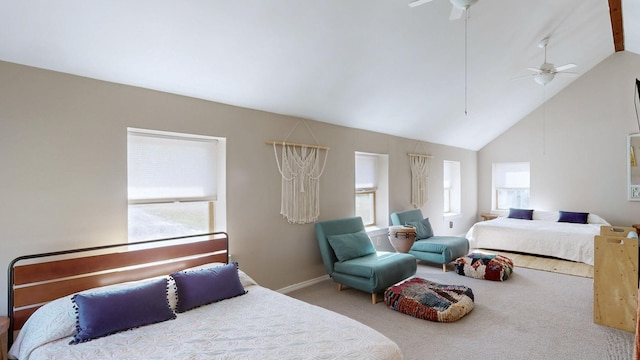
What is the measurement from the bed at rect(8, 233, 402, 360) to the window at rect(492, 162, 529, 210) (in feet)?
23.7

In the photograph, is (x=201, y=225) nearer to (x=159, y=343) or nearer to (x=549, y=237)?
(x=159, y=343)

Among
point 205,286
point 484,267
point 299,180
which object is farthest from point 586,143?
point 205,286

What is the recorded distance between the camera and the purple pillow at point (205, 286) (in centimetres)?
240

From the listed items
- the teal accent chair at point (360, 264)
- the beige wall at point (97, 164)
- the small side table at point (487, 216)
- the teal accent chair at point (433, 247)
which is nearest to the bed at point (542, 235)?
the small side table at point (487, 216)

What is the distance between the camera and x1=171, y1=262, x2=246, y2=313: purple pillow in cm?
240

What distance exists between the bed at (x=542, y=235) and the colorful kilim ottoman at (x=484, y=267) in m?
1.41

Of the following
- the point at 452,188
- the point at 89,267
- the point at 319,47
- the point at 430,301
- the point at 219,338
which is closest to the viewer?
the point at 219,338

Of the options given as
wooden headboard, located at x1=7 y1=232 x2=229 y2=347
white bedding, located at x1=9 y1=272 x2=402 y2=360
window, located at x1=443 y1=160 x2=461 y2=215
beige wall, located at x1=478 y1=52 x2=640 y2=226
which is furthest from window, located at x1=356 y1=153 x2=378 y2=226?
beige wall, located at x1=478 y1=52 x2=640 y2=226

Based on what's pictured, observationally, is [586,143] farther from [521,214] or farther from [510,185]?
[521,214]

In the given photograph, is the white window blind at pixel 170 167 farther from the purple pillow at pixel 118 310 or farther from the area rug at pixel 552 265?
the area rug at pixel 552 265

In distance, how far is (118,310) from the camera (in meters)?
2.04

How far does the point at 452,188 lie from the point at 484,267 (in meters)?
3.32

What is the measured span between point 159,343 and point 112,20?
2.09 meters

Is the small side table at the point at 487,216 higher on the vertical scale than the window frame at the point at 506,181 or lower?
lower
